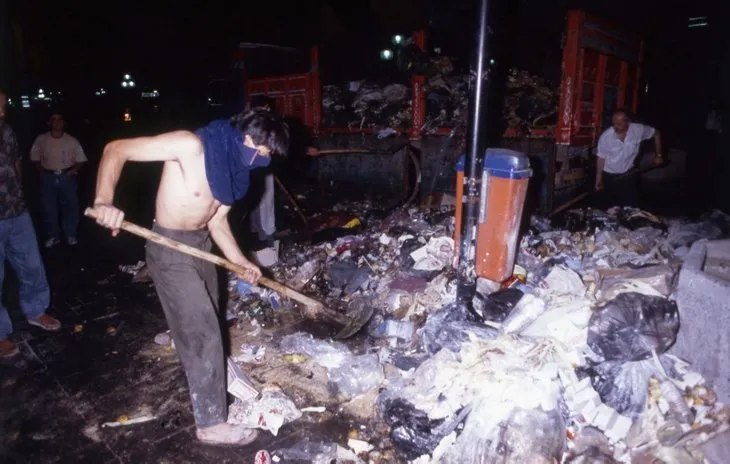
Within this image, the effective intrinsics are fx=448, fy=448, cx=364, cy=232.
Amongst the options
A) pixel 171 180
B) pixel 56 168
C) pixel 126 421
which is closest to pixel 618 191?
pixel 171 180

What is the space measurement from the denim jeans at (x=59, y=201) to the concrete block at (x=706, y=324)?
812 cm

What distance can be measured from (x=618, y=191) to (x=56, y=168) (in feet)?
28.0

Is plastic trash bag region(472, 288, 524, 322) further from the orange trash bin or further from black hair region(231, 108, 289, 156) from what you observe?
black hair region(231, 108, 289, 156)

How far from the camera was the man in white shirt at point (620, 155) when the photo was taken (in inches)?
245

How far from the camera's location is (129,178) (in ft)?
46.7

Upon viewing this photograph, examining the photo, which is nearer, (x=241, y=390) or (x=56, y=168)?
(x=241, y=390)

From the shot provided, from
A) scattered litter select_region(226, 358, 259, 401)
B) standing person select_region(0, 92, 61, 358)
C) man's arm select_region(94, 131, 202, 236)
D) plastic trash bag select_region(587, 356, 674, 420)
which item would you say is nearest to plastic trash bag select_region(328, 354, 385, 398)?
scattered litter select_region(226, 358, 259, 401)

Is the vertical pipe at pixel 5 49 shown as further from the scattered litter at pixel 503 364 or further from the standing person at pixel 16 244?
the scattered litter at pixel 503 364

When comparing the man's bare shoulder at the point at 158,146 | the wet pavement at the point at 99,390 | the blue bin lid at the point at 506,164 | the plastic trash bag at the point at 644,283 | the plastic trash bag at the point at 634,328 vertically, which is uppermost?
the man's bare shoulder at the point at 158,146

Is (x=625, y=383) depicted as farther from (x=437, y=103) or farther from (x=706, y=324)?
(x=437, y=103)

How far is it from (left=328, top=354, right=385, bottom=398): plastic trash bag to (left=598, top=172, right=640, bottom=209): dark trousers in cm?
479

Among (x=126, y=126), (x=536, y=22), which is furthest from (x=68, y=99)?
(x=536, y=22)

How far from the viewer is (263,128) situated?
272 centimetres

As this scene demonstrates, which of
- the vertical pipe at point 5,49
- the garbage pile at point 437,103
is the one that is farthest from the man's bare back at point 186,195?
the vertical pipe at point 5,49
